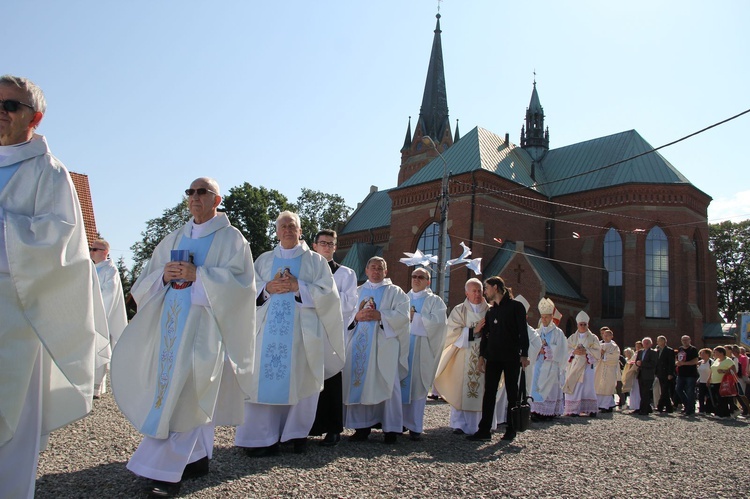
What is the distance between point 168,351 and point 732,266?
59138 mm

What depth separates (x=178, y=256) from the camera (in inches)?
193

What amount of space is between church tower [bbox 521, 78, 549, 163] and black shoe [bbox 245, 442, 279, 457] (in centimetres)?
4135

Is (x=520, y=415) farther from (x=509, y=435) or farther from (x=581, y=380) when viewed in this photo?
(x=581, y=380)

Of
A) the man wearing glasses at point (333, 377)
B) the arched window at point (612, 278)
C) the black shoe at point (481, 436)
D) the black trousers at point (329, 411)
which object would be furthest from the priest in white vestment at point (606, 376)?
the arched window at point (612, 278)

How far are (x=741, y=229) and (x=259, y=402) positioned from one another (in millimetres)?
58637

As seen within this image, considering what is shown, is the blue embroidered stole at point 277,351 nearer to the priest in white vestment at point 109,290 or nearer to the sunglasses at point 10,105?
the sunglasses at point 10,105

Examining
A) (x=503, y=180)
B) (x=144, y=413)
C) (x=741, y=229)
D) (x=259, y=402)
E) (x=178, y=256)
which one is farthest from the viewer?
(x=741, y=229)

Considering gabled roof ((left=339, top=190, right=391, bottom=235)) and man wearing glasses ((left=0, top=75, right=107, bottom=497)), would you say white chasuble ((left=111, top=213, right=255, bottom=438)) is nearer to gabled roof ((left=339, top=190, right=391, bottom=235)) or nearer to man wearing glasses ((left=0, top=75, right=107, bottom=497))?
man wearing glasses ((left=0, top=75, right=107, bottom=497))

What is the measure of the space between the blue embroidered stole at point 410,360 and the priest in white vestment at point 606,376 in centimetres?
902

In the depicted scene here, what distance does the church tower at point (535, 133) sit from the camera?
4516cm

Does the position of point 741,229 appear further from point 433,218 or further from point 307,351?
point 307,351

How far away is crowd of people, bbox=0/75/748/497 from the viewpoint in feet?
10.6

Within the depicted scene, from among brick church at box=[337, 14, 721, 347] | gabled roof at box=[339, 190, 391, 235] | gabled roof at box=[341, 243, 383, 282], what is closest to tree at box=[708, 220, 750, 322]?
brick church at box=[337, 14, 721, 347]

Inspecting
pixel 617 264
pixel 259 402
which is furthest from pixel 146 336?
pixel 617 264
